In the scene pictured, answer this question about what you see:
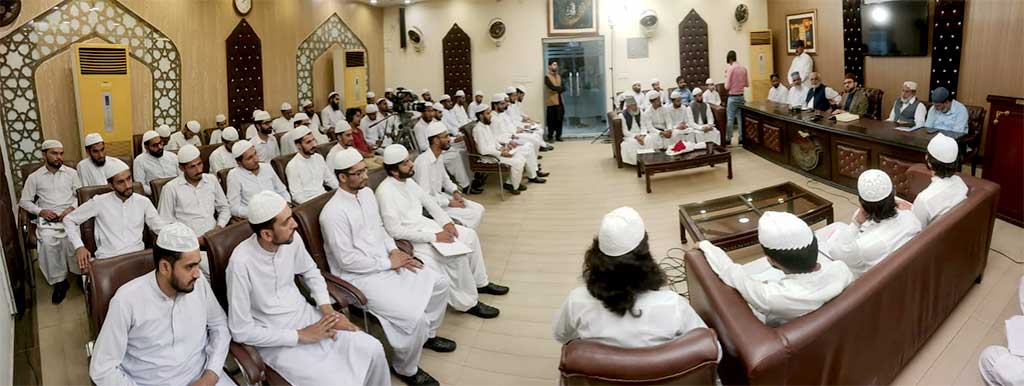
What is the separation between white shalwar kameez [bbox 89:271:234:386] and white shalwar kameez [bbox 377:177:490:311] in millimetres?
1445

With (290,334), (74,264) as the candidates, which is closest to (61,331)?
(74,264)

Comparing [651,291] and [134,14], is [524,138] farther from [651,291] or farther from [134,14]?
[651,291]

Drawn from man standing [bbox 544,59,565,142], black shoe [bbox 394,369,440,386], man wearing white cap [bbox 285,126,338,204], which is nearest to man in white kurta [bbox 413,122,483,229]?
man wearing white cap [bbox 285,126,338,204]

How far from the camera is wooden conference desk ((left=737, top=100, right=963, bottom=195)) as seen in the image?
545 cm

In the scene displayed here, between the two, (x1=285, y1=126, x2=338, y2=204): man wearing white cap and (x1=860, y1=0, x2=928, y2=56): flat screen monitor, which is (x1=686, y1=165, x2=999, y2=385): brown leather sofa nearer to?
(x1=285, y1=126, x2=338, y2=204): man wearing white cap

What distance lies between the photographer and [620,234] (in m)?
2.06

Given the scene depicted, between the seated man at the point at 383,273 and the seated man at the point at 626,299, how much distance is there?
3.99 feet

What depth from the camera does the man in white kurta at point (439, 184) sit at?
4.84 metres

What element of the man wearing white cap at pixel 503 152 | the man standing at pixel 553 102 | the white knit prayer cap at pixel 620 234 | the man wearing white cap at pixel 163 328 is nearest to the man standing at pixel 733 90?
the man standing at pixel 553 102

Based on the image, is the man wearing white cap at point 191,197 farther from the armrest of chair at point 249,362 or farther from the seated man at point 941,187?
the seated man at point 941,187

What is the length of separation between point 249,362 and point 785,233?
2.12 metres

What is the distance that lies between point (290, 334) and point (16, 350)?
2218 millimetres

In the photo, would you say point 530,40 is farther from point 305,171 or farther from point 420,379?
point 420,379

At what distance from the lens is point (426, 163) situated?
4941mm
